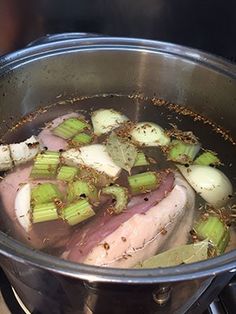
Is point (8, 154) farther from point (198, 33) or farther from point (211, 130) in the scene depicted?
point (198, 33)

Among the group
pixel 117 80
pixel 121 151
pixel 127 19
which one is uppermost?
pixel 127 19

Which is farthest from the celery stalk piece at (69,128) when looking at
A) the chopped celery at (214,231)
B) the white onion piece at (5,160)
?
the chopped celery at (214,231)

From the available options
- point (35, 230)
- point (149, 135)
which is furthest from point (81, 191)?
point (149, 135)

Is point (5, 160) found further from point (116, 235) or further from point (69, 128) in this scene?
point (116, 235)

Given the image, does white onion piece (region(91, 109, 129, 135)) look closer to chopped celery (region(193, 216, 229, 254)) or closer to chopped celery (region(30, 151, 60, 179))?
chopped celery (region(30, 151, 60, 179))

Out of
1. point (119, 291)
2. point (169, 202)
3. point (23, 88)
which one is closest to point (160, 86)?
point (23, 88)

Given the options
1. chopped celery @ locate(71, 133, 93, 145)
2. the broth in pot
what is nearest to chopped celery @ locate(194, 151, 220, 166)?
the broth in pot

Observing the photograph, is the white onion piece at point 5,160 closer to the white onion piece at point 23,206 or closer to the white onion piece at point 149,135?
the white onion piece at point 23,206
